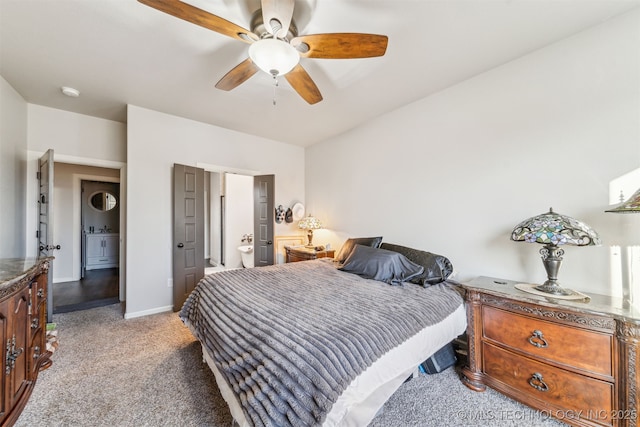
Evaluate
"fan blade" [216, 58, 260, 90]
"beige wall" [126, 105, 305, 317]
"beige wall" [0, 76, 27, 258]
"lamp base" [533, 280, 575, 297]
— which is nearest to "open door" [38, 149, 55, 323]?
"beige wall" [0, 76, 27, 258]

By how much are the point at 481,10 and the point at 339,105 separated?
159 centimetres

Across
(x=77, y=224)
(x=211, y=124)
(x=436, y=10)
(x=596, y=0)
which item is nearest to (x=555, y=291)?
(x=596, y=0)

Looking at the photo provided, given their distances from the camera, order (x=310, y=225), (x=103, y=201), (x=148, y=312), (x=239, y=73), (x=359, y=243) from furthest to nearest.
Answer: (x=103, y=201), (x=310, y=225), (x=148, y=312), (x=359, y=243), (x=239, y=73)

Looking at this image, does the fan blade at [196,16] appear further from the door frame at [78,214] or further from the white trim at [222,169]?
the door frame at [78,214]

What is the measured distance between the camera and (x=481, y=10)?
1615mm

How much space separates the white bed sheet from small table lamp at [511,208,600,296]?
774 mm

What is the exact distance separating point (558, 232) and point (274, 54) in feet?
7.04

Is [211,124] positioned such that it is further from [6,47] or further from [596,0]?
[596,0]

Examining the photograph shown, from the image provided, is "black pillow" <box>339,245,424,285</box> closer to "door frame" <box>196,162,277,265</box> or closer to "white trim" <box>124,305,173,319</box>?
"door frame" <box>196,162,277,265</box>

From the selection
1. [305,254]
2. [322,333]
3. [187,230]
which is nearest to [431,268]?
[322,333]

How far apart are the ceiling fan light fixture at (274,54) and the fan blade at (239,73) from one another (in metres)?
0.24

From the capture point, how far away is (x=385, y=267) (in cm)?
232

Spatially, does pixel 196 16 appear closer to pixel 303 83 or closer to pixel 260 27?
pixel 260 27

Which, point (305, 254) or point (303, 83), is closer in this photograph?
point (303, 83)
